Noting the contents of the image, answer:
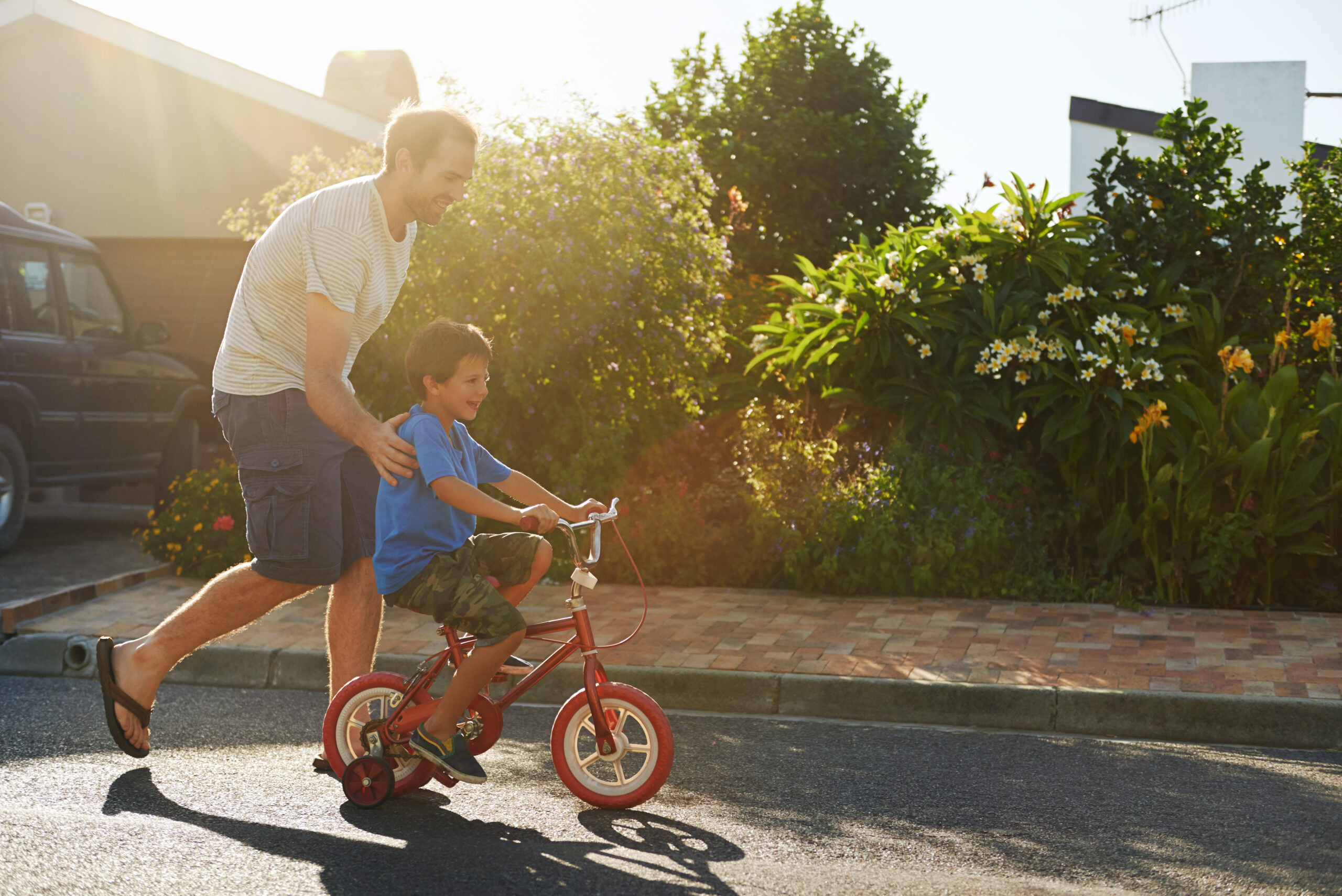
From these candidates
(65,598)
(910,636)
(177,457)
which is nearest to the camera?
(910,636)

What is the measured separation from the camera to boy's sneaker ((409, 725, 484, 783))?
11.9 ft

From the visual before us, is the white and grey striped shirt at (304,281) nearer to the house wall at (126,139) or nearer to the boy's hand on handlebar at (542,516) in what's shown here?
the boy's hand on handlebar at (542,516)

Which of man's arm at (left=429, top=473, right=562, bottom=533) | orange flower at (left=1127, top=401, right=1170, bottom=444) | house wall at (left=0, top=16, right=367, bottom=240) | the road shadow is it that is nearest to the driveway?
house wall at (left=0, top=16, right=367, bottom=240)

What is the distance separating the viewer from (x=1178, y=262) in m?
7.76

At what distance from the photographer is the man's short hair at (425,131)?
3754 millimetres

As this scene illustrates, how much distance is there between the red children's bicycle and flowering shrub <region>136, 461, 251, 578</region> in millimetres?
3958

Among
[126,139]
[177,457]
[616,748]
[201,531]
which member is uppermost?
[126,139]

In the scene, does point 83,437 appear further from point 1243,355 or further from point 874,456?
point 1243,355

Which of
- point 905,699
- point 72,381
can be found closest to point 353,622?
point 905,699

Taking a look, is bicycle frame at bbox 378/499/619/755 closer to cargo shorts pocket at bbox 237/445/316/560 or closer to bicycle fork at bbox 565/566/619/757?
bicycle fork at bbox 565/566/619/757

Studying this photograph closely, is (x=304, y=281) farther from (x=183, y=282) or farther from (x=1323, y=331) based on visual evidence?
(x=183, y=282)

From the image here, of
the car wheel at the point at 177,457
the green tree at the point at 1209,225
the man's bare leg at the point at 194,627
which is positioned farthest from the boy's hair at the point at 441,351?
the car wheel at the point at 177,457

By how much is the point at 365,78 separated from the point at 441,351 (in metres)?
15.8

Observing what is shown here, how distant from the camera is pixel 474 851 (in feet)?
11.2
